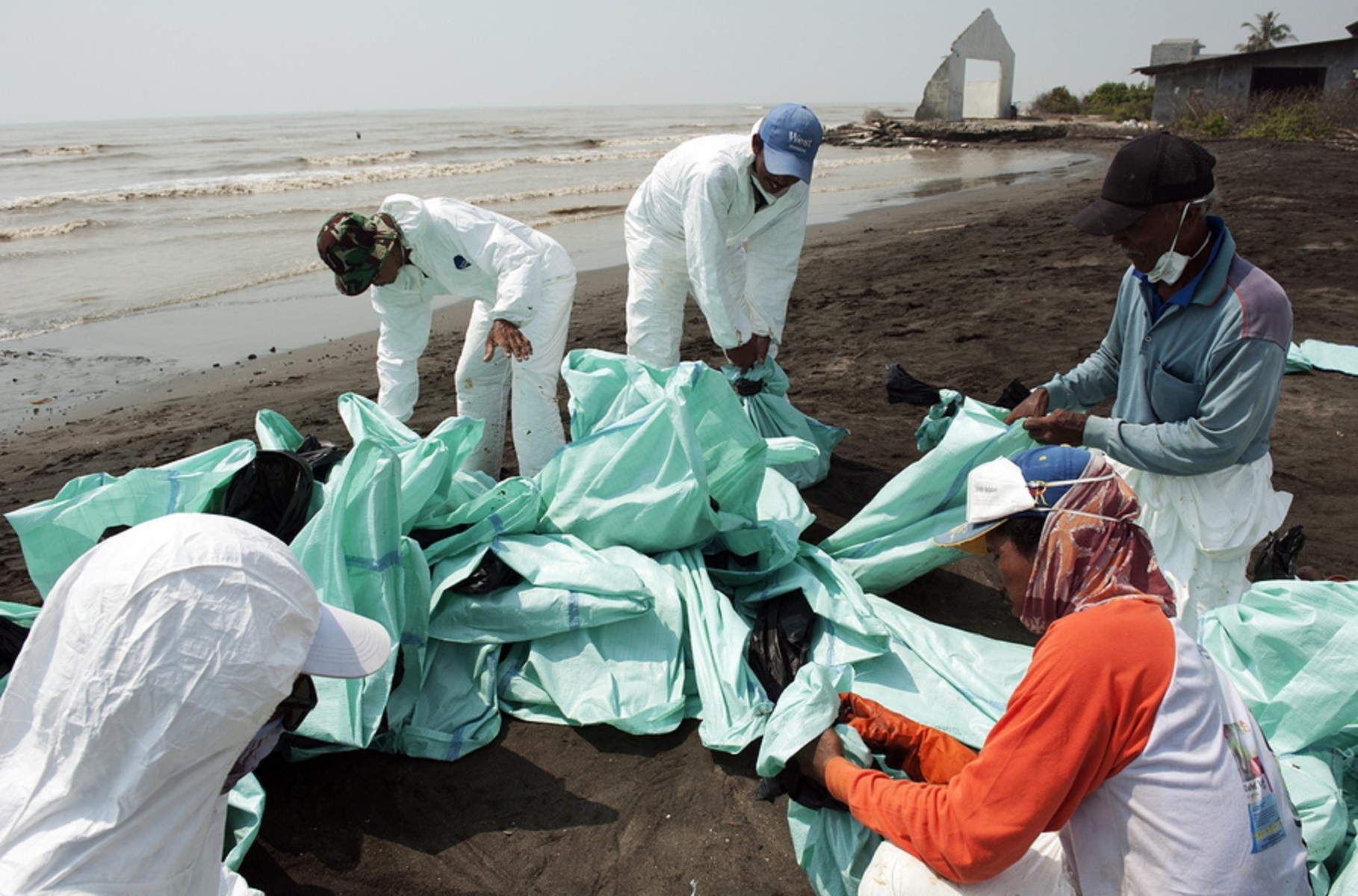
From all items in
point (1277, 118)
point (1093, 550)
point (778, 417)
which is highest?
point (1277, 118)

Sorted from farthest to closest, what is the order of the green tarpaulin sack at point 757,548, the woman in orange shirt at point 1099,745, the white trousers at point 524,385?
the white trousers at point 524,385
the green tarpaulin sack at point 757,548
the woman in orange shirt at point 1099,745

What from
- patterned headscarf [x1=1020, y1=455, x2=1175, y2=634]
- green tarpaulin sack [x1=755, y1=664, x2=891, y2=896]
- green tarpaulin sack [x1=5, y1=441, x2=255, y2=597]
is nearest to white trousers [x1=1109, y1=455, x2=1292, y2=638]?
patterned headscarf [x1=1020, y1=455, x2=1175, y2=634]

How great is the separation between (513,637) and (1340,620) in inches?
83.1

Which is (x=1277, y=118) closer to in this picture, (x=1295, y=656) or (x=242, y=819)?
(x=1295, y=656)

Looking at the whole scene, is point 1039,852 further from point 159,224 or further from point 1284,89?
point 1284,89

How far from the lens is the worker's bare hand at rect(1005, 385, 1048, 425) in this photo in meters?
2.79

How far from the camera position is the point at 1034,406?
9.16ft

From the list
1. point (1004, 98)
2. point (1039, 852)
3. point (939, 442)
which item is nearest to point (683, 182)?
point (939, 442)

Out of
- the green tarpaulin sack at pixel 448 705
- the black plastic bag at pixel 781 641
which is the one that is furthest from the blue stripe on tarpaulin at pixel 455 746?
the black plastic bag at pixel 781 641

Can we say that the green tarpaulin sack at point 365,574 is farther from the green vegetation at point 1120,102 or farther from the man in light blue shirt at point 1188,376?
the green vegetation at point 1120,102

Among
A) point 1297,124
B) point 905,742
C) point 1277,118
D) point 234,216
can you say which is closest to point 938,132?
point 1277,118

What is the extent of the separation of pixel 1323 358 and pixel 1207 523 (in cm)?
377

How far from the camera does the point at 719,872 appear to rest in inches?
84.1

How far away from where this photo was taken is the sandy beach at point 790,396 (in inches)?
86.4
